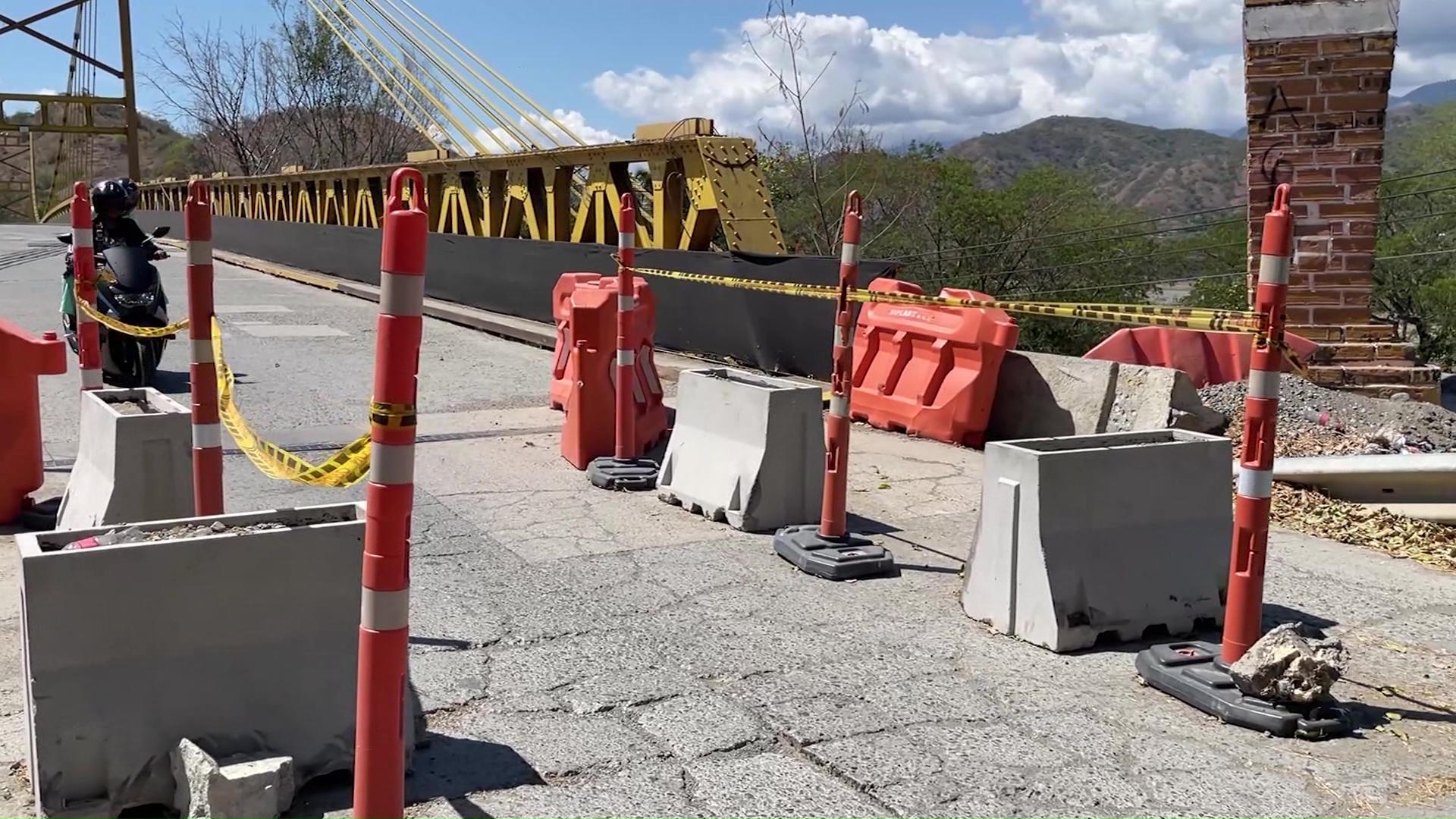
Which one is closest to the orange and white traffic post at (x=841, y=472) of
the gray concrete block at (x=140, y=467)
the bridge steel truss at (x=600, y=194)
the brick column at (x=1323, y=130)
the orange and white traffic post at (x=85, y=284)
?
the gray concrete block at (x=140, y=467)

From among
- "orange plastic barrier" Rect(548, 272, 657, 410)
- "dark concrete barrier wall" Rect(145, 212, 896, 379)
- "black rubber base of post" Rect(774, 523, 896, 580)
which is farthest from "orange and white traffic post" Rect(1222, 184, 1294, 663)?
"dark concrete barrier wall" Rect(145, 212, 896, 379)

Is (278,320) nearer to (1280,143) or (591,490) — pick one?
(591,490)

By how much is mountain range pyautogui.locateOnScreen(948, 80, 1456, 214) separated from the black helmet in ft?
419

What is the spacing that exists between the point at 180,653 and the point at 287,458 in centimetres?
126

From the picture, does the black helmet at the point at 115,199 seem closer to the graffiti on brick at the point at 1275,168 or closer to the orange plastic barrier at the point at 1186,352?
the orange plastic barrier at the point at 1186,352

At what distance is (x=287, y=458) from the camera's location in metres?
4.52

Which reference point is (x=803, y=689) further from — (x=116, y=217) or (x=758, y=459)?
(x=116, y=217)

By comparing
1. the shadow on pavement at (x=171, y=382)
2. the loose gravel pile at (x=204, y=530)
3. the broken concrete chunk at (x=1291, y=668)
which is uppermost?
the loose gravel pile at (x=204, y=530)

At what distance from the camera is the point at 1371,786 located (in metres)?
3.69

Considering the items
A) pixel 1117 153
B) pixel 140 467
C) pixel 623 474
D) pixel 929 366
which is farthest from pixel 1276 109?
pixel 1117 153

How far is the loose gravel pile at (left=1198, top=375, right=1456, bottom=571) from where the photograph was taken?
6605 mm

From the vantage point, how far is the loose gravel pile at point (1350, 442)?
21.7 ft

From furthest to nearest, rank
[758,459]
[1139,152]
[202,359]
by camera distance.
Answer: [1139,152], [758,459], [202,359]

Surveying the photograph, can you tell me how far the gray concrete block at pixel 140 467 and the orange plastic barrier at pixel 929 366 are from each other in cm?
489
